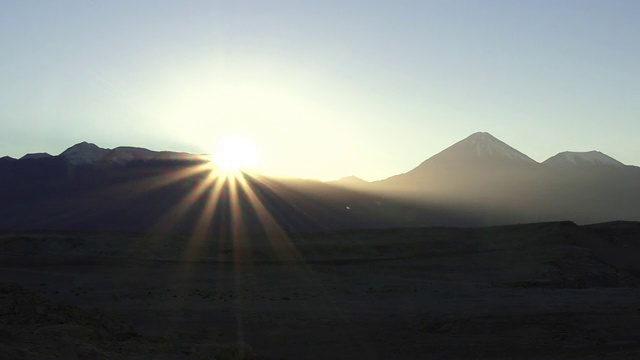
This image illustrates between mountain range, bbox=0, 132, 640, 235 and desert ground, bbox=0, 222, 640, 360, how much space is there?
37.4m

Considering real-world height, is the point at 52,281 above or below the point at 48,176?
below

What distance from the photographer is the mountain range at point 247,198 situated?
3381 inches

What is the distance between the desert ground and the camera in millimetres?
14852

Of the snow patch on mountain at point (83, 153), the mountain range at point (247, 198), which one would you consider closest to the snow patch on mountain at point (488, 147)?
the mountain range at point (247, 198)

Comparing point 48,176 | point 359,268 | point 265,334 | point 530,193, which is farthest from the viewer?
point 530,193

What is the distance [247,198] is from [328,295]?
70288mm

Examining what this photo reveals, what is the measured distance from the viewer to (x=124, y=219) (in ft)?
282

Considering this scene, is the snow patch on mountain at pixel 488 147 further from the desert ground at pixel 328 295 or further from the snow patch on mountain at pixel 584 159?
the desert ground at pixel 328 295

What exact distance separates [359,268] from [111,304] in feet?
52.7

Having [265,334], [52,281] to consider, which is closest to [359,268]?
[52,281]

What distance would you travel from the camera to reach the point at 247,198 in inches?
3745

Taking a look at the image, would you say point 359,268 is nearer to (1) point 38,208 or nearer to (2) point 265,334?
(2) point 265,334

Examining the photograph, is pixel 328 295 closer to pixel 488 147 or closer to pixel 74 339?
pixel 74 339

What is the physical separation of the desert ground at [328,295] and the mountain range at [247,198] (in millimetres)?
37398
